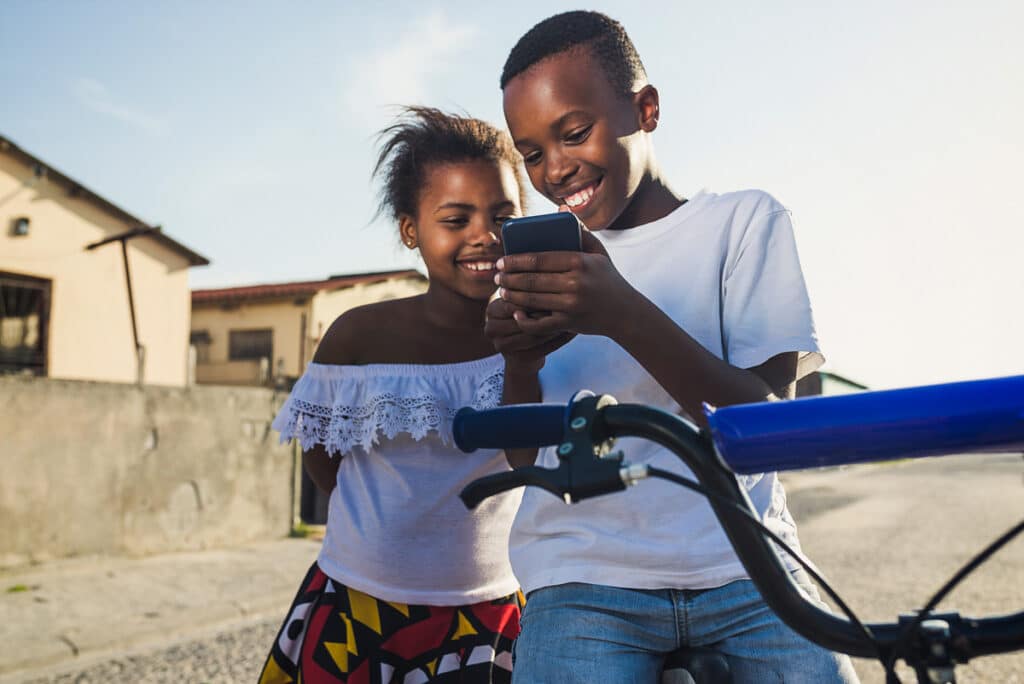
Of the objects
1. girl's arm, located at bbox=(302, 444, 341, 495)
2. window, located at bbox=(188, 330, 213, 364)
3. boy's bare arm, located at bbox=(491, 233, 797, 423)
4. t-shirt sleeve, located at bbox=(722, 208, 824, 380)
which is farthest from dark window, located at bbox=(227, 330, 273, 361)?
boy's bare arm, located at bbox=(491, 233, 797, 423)

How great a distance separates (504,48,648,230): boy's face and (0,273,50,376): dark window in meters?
15.5

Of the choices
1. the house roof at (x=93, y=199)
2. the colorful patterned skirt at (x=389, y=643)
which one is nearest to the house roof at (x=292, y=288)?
the house roof at (x=93, y=199)

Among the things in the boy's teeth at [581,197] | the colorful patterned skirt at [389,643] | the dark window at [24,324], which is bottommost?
the colorful patterned skirt at [389,643]

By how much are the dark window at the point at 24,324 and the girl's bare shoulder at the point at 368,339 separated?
14.7 m

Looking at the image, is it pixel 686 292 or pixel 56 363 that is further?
pixel 56 363

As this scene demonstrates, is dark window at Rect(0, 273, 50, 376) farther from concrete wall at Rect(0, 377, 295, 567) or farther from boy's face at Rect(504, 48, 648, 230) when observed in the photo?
boy's face at Rect(504, 48, 648, 230)

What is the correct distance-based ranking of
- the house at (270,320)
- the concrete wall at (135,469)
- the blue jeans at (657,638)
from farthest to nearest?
1. the house at (270,320)
2. the concrete wall at (135,469)
3. the blue jeans at (657,638)

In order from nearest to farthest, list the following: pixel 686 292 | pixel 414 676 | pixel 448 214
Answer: pixel 686 292 → pixel 414 676 → pixel 448 214

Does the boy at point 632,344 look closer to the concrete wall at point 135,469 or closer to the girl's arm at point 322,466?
the girl's arm at point 322,466

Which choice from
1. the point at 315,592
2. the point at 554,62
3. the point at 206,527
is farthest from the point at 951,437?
the point at 206,527

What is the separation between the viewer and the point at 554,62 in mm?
1607

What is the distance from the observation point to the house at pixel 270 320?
22.4 meters

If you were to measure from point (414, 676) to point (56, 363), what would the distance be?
15.3 m

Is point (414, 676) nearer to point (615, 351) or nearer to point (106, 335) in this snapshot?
point (615, 351)
